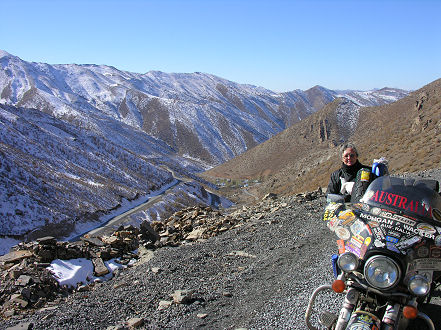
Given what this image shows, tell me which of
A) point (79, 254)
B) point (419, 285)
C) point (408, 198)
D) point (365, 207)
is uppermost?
point (408, 198)

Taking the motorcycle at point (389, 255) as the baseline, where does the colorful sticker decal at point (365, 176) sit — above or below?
above

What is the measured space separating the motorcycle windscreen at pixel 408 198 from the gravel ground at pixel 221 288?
2.45m

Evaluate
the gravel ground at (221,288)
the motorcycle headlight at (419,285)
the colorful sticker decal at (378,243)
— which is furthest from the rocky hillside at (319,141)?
the motorcycle headlight at (419,285)

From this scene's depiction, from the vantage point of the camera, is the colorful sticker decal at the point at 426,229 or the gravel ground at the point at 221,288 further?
the gravel ground at the point at 221,288

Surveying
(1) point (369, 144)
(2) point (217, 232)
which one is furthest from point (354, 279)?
(1) point (369, 144)

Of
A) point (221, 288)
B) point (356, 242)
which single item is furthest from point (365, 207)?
point (221, 288)

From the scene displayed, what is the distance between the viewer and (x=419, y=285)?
3.35m

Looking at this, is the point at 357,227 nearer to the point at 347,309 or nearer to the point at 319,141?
the point at 347,309

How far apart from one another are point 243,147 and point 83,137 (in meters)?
104

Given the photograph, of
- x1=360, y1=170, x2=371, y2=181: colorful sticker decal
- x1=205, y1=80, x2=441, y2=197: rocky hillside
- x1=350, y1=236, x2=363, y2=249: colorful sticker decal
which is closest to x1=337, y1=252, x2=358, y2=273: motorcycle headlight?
x1=350, y1=236, x2=363, y2=249: colorful sticker decal

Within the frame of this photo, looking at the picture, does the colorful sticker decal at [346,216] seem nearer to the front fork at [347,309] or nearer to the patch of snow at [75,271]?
the front fork at [347,309]

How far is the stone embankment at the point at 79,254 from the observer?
32.0 feet

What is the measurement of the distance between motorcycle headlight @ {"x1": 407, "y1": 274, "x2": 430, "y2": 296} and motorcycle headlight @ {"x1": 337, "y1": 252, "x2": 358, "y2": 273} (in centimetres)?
52

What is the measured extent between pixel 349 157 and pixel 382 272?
2.78 meters
